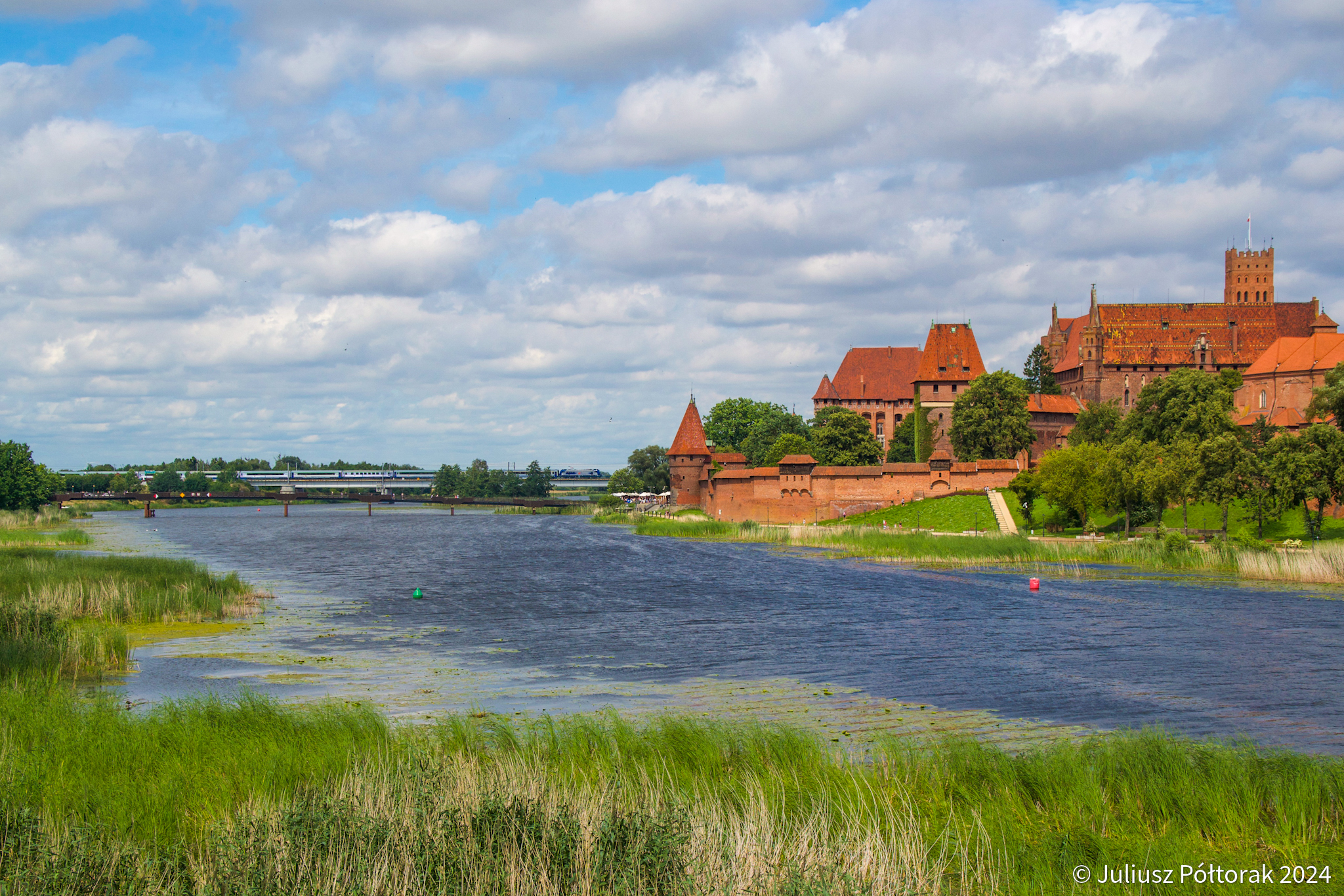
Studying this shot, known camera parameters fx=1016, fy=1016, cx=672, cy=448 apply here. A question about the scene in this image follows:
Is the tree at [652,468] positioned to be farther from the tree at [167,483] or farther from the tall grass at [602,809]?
the tall grass at [602,809]

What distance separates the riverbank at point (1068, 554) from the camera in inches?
1209

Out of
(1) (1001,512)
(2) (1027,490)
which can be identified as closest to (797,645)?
(2) (1027,490)

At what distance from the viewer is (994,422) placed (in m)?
70.8

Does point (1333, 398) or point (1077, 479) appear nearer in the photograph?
point (1333, 398)

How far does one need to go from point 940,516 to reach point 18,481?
6474 cm

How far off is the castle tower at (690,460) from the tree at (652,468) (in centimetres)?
2909

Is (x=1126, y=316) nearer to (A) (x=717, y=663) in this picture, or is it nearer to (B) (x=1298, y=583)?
(B) (x=1298, y=583)

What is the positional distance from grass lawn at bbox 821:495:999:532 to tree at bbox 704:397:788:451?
1628 inches

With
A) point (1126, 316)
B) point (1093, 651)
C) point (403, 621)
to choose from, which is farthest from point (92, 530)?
point (1126, 316)

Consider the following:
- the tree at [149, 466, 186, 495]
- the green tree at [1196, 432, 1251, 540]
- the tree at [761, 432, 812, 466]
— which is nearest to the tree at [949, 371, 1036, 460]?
the tree at [761, 432, 812, 466]

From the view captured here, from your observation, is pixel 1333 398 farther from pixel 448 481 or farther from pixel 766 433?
pixel 448 481

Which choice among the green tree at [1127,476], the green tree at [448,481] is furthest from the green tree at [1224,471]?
the green tree at [448,481]

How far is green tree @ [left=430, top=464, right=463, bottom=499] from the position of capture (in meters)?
158

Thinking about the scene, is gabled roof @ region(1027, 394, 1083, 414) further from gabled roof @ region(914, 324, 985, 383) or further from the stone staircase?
the stone staircase
